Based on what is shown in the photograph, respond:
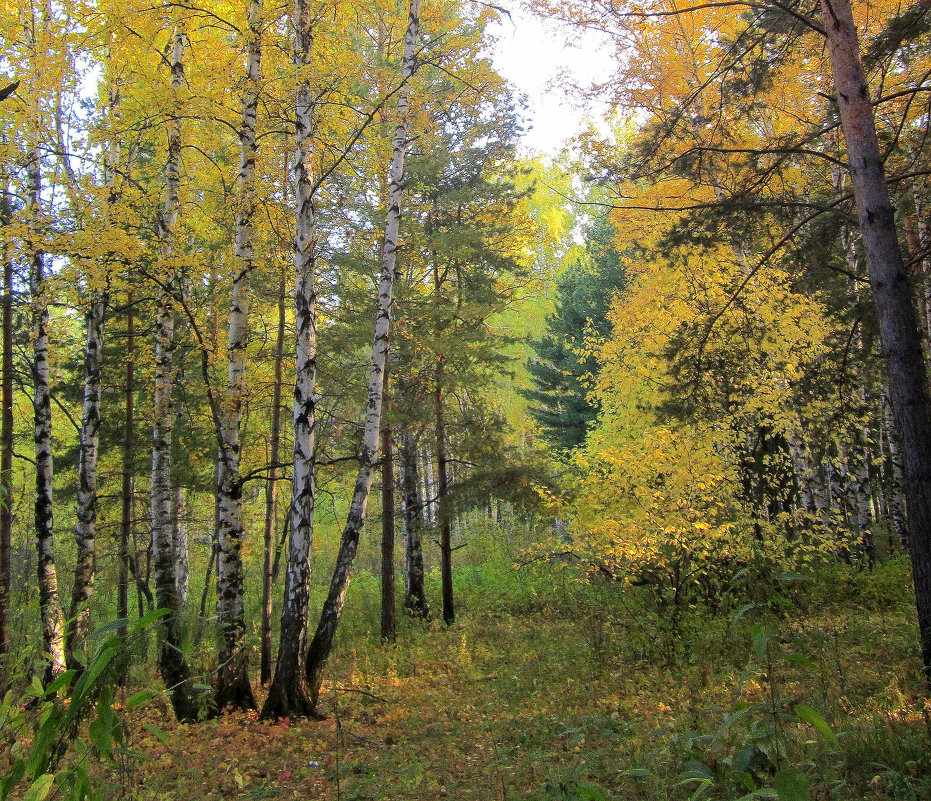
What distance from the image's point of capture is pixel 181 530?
16.8 metres

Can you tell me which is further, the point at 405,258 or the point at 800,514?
the point at 405,258

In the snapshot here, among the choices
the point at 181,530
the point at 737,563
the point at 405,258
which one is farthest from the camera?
the point at 181,530

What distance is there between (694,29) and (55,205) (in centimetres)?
1158

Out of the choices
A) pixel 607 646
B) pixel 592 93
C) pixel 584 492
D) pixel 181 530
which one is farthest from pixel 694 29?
pixel 181 530

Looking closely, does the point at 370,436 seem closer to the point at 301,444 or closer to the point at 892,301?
the point at 301,444

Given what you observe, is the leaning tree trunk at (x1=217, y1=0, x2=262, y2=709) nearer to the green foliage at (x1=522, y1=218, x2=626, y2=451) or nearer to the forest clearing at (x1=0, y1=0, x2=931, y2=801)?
the forest clearing at (x1=0, y1=0, x2=931, y2=801)

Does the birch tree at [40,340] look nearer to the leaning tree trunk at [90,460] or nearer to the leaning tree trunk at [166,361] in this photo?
the leaning tree trunk at [90,460]

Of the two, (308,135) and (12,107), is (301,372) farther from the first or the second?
(12,107)

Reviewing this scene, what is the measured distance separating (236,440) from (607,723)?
543 centimetres

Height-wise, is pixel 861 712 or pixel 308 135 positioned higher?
pixel 308 135

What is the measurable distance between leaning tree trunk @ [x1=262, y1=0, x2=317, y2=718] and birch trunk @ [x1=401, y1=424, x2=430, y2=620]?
665 cm

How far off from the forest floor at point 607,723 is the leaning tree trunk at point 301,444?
0.45 m

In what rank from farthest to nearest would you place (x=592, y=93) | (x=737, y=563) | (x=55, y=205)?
(x=592, y=93)
(x=55, y=205)
(x=737, y=563)

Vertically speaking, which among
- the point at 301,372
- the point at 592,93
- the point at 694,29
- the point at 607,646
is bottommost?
the point at 607,646
